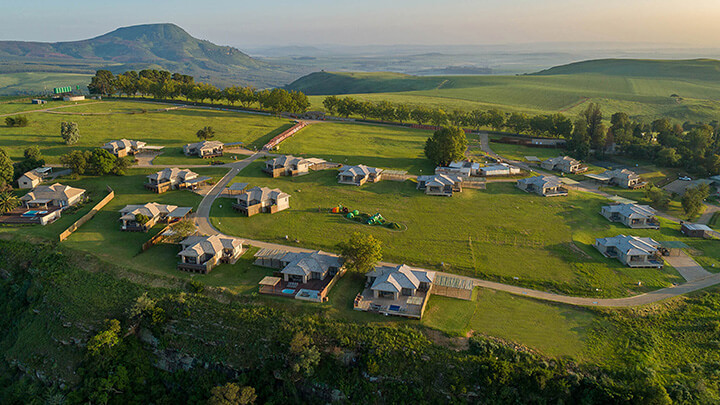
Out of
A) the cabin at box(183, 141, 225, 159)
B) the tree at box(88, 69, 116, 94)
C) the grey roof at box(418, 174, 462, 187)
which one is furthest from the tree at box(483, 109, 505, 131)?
the tree at box(88, 69, 116, 94)

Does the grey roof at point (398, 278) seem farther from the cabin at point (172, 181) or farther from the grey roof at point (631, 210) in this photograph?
the cabin at point (172, 181)

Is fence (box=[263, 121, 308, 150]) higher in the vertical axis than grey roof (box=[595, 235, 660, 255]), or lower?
higher

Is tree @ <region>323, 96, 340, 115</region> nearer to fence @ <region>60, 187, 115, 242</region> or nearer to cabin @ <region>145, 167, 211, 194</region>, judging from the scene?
cabin @ <region>145, 167, 211, 194</region>

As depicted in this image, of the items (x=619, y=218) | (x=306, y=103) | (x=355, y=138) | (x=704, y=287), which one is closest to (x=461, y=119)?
(x=355, y=138)

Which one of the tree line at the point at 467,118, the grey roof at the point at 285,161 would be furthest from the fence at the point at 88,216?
the tree line at the point at 467,118

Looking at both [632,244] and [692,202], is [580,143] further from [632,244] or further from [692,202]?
[632,244]
